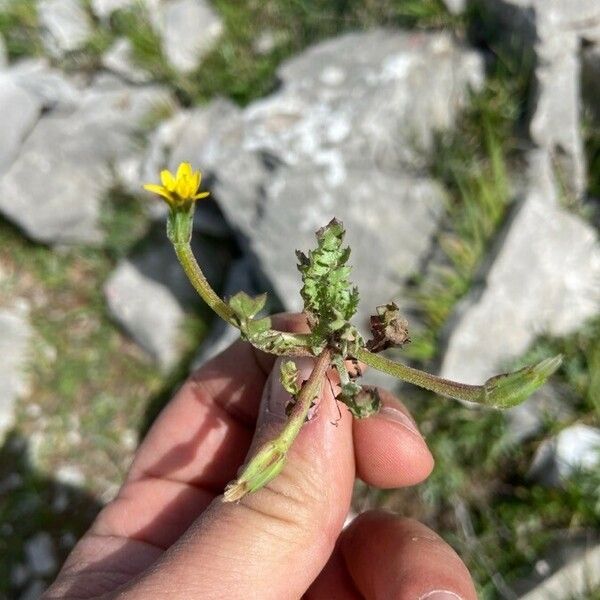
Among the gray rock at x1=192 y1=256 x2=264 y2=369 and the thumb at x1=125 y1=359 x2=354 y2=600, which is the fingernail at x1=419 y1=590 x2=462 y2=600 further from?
the gray rock at x1=192 y1=256 x2=264 y2=369

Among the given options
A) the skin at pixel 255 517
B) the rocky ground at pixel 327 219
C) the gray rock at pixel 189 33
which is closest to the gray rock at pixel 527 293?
the rocky ground at pixel 327 219

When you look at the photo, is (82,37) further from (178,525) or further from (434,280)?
(178,525)

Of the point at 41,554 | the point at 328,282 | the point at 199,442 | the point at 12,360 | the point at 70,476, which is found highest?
the point at 328,282

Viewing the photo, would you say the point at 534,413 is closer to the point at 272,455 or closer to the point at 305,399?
the point at 305,399

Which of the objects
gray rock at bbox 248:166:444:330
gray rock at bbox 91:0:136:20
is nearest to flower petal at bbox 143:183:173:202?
gray rock at bbox 248:166:444:330

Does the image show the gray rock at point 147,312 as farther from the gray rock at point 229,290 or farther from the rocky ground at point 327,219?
the gray rock at point 229,290

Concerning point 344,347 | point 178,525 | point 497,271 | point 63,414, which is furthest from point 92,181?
point 344,347

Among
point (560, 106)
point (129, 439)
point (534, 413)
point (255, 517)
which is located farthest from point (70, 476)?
point (560, 106)
